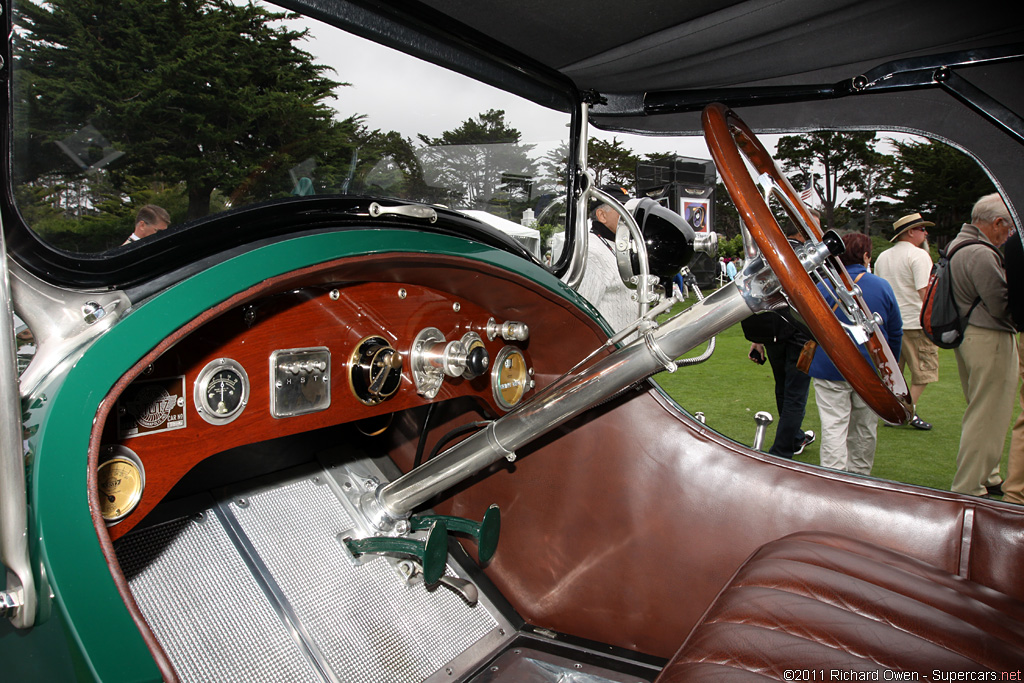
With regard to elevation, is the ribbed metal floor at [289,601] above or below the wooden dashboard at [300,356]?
below

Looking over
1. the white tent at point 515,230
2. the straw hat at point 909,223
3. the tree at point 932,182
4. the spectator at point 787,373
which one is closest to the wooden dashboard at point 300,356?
the white tent at point 515,230

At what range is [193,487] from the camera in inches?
69.8

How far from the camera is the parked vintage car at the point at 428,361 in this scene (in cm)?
86

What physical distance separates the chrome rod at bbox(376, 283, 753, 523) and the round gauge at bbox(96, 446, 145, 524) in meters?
0.72

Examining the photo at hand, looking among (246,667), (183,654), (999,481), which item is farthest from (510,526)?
(999,481)

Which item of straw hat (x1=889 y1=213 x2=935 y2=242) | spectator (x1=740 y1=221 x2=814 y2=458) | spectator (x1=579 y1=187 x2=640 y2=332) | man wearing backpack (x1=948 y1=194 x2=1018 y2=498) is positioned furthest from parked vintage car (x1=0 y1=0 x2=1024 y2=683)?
straw hat (x1=889 y1=213 x2=935 y2=242)

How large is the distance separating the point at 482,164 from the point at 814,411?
17.9ft

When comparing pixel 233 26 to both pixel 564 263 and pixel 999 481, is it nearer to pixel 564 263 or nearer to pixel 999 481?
pixel 564 263

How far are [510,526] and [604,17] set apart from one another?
1.42m

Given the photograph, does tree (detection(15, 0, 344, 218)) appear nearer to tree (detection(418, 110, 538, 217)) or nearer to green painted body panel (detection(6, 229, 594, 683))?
green painted body panel (detection(6, 229, 594, 683))

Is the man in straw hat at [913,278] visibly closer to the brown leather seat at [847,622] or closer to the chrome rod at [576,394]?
the brown leather seat at [847,622]

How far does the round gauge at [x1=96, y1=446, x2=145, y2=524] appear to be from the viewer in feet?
3.43

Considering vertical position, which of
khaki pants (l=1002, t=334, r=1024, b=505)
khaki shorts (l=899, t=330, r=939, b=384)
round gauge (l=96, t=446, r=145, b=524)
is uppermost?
round gauge (l=96, t=446, r=145, b=524)

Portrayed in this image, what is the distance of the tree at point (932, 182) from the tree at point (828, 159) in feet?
2.87
